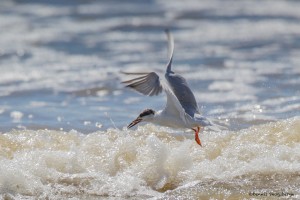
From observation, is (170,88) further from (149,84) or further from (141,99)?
(141,99)

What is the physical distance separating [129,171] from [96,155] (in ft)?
1.77

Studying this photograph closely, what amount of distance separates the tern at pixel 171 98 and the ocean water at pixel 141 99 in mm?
237

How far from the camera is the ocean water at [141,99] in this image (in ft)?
24.8

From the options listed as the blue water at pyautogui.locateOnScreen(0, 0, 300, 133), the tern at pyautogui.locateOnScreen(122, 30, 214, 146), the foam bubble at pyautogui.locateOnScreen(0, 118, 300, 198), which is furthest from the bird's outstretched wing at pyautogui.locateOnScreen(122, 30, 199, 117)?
Result: the blue water at pyautogui.locateOnScreen(0, 0, 300, 133)

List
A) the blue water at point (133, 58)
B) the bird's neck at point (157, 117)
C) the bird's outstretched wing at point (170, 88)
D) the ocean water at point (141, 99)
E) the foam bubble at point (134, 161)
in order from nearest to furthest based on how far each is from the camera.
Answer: the foam bubble at point (134, 161) → the ocean water at point (141, 99) → the bird's outstretched wing at point (170, 88) → the bird's neck at point (157, 117) → the blue water at point (133, 58)

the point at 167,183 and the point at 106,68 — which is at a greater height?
the point at 167,183

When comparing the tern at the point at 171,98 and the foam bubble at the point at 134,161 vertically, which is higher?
the tern at the point at 171,98

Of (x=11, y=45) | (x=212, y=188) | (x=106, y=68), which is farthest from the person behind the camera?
(x=11, y=45)

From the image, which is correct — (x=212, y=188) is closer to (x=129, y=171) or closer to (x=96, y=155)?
(x=129, y=171)

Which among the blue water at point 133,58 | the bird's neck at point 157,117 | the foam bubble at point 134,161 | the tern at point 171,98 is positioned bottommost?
the blue water at point 133,58

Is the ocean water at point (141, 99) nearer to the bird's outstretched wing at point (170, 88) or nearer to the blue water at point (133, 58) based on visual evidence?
the blue water at point (133, 58)

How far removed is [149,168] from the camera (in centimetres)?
781

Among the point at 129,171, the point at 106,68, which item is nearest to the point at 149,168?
the point at 129,171

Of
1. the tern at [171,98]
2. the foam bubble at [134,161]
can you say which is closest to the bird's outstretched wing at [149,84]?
the tern at [171,98]
